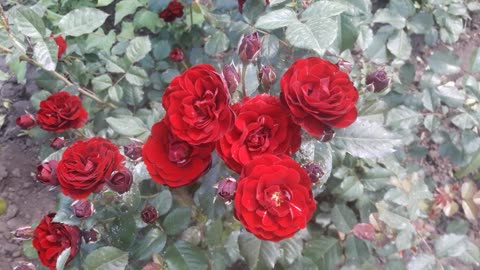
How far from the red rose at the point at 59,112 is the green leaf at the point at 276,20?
734mm

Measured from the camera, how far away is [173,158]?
34.1 inches

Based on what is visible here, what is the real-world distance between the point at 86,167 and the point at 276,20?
1.74 ft

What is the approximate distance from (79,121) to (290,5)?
0.80 metres

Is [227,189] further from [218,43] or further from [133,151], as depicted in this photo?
[218,43]

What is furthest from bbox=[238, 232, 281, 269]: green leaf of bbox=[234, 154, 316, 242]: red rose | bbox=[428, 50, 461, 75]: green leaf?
bbox=[428, 50, 461, 75]: green leaf

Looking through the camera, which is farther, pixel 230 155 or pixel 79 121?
pixel 79 121

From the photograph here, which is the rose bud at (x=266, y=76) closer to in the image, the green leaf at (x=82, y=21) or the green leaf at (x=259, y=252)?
the green leaf at (x=259, y=252)

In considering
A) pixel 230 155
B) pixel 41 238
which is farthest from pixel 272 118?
pixel 41 238

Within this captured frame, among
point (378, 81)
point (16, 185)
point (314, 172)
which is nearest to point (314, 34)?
point (378, 81)

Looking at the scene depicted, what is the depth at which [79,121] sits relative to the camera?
4.81 ft

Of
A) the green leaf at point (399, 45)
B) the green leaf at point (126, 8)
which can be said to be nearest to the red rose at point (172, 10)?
the green leaf at point (126, 8)

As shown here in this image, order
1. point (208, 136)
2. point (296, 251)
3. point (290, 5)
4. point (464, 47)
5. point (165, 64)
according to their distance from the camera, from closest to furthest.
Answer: point (208, 136) < point (290, 5) < point (296, 251) < point (165, 64) < point (464, 47)

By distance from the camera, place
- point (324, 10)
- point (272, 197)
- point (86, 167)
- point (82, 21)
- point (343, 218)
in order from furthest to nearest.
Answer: point (343, 218) → point (82, 21) → point (324, 10) → point (86, 167) → point (272, 197)

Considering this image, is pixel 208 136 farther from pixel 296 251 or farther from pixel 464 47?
pixel 464 47
